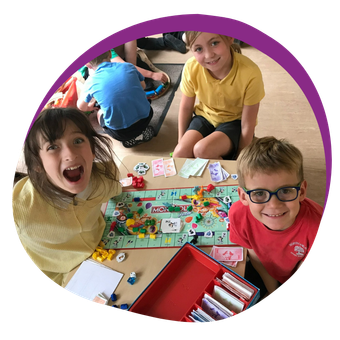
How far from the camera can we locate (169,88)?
194cm

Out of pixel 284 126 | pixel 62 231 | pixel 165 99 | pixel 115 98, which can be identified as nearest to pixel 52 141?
pixel 62 231

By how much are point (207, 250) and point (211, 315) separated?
0.19 meters

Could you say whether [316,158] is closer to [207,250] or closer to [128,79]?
[207,250]

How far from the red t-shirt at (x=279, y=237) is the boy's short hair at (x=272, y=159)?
13cm

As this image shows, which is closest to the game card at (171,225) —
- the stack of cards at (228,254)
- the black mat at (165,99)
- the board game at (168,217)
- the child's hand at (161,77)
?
the board game at (168,217)

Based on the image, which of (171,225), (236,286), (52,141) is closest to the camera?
(52,141)

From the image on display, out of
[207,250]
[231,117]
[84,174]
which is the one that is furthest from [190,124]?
[84,174]

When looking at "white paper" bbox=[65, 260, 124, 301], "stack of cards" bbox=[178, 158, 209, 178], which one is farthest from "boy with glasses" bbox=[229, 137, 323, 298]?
"white paper" bbox=[65, 260, 124, 301]

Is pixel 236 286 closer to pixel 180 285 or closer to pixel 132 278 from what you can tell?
pixel 180 285

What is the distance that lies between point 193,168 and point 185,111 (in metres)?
0.37

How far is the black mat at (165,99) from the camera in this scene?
5.71 ft

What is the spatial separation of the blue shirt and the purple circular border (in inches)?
24.0

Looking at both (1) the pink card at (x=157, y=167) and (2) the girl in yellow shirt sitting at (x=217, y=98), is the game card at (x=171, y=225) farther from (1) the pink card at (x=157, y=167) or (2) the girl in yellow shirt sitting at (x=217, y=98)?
(2) the girl in yellow shirt sitting at (x=217, y=98)

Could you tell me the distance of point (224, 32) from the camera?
62cm
